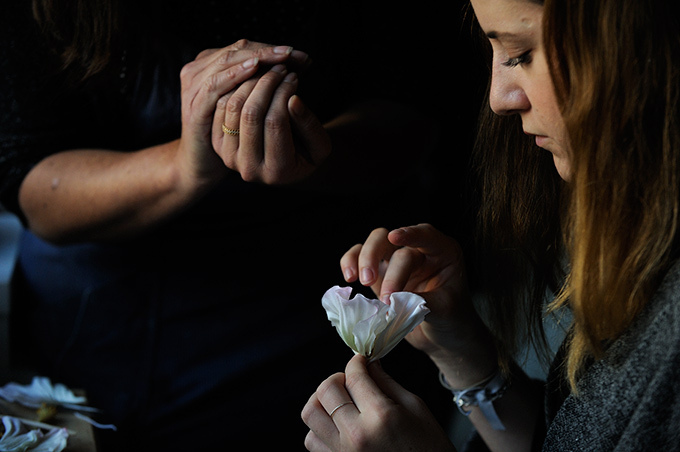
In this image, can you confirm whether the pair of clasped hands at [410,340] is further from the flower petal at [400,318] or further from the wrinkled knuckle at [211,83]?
the wrinkled knuckle at [211,83]

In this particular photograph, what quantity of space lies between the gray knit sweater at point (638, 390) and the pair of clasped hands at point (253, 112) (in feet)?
1.24

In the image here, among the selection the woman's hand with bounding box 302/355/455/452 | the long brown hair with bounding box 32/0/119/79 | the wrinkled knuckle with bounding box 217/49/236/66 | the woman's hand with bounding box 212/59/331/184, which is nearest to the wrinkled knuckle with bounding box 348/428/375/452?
the woman's hand with bounding box 302/355/455/452

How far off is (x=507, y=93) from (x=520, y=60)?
39mm

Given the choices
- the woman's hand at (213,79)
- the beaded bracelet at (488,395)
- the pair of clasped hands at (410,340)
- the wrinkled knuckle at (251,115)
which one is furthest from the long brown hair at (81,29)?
the beaded bracelet at (488,395)

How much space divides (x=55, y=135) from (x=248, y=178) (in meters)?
0.37

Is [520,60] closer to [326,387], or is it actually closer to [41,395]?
[326,387]

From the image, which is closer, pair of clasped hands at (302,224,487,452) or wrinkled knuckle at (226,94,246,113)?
pair of clasped hands at (302,224,487,452)

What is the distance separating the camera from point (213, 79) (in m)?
0.72

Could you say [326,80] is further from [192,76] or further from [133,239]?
[133,239]

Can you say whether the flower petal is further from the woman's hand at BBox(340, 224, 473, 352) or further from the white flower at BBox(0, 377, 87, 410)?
the white flower at BBox(0, 377, 87, 410)

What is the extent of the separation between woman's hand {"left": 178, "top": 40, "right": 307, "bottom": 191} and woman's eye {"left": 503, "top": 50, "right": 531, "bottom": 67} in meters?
0.23

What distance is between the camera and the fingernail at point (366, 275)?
2.45 feet

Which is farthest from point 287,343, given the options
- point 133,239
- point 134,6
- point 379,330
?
point 134,6

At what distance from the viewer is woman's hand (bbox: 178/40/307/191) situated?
71 centimetres
